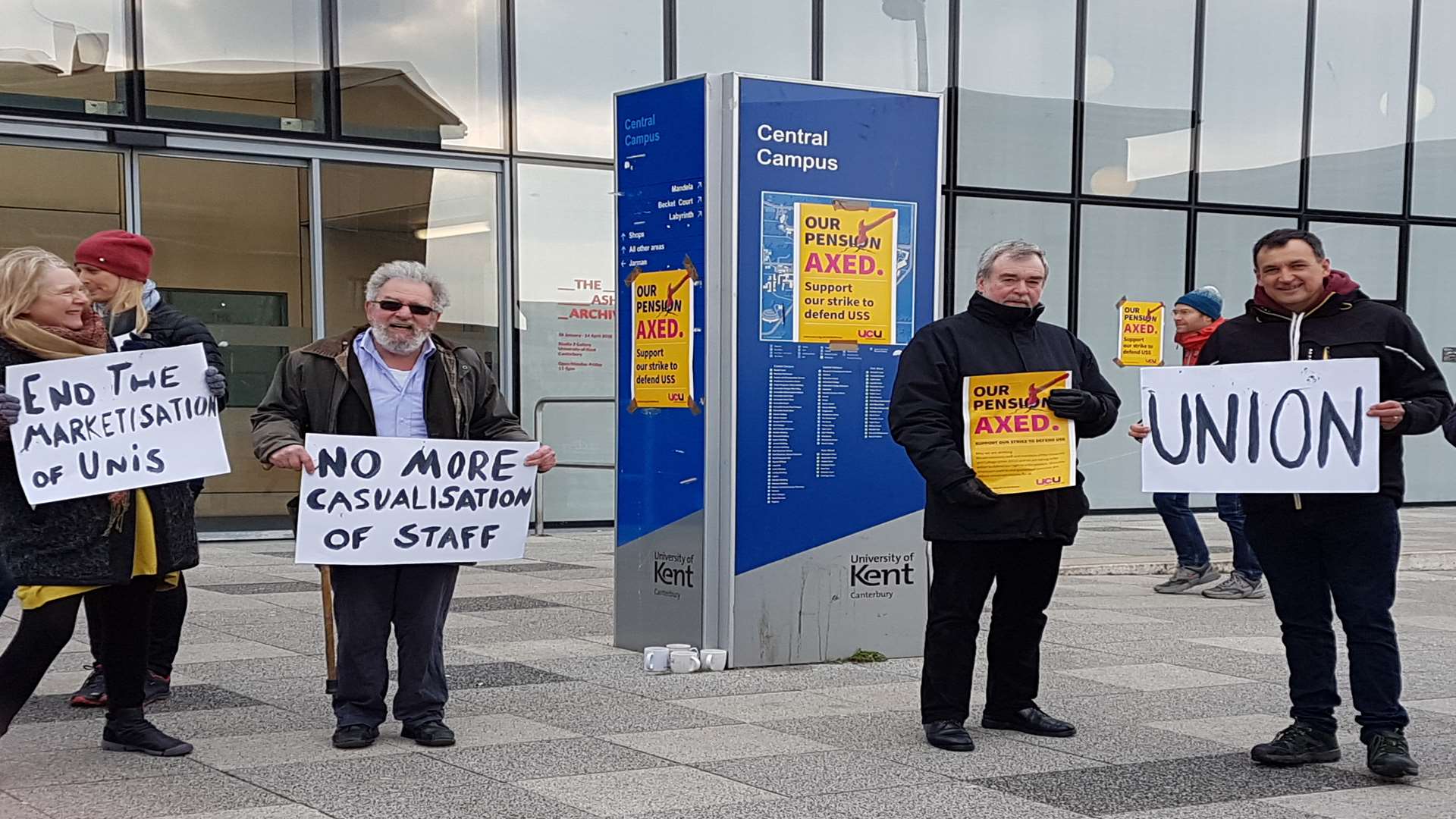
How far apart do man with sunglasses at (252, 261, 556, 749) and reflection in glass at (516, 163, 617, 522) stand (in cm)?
895

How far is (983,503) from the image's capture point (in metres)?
5.89

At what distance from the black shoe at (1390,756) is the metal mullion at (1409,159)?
15.0 meters

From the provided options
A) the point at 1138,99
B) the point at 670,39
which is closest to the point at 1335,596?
the point at 670,39

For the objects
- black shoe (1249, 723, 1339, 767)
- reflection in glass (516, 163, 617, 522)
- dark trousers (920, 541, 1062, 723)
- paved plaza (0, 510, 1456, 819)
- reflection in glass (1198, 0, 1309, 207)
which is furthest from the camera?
reflection in glass (1198, 0, 1309, 207)

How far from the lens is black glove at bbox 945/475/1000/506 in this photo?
5.86 meters

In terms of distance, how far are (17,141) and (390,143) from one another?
121 inches

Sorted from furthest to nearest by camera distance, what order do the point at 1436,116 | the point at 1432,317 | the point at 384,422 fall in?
the point at 1432,317
the point at 1436,116
the point at 384,422

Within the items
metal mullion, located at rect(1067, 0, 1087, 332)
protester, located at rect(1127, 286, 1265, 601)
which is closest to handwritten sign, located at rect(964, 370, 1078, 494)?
protester, located at rect(1127, 286, 1265, 601)

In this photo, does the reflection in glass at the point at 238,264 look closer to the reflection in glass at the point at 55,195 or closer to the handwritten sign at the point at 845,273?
the reflection in glass at the point at 55,195

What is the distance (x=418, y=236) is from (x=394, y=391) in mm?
9151

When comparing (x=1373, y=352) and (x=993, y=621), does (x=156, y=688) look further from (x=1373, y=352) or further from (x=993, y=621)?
(x=1373, y=352)

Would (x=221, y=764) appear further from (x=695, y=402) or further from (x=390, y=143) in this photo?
(x=390, y=143)

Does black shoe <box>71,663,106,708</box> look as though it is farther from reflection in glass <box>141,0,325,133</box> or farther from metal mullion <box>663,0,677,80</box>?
metal mullion <box>663,0,677,80</box>

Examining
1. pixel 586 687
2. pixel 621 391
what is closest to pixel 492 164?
pixel 621 391
